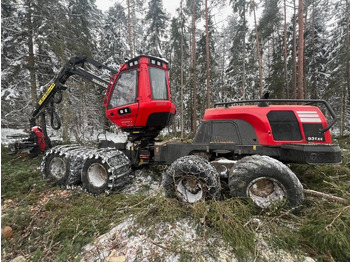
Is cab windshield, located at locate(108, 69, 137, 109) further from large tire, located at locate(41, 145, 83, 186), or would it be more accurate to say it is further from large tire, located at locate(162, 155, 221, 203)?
large tire, located at locate(162, 155, 221, 203)

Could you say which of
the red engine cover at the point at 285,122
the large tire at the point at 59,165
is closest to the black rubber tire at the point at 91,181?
the large tire at the point at 59,165

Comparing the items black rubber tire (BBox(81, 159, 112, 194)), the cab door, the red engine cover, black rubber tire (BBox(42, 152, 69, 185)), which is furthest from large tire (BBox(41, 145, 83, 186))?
the red engine cover

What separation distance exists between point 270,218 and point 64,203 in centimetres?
Answer: 376

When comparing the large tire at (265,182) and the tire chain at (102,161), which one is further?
the tire chain at (102,161)

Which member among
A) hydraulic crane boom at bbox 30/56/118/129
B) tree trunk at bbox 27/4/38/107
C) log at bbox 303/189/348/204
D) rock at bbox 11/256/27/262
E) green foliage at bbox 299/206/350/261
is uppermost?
tree trunk at bbox 27/4/38/107

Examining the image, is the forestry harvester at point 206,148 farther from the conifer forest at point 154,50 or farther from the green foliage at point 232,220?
the conifer forest at point 154,50

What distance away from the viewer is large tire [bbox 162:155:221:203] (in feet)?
Answer: 9.83

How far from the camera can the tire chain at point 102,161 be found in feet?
12.5

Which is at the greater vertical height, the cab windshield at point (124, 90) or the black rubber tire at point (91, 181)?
the cab windshield at point (124, 90)

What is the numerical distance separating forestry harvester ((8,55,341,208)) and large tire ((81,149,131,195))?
0.02 m

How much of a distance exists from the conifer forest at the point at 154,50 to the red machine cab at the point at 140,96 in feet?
21.9

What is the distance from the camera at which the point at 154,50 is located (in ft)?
61.9

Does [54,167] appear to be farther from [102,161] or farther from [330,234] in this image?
[330,234]

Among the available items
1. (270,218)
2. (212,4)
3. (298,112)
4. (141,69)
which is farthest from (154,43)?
(270,218)
